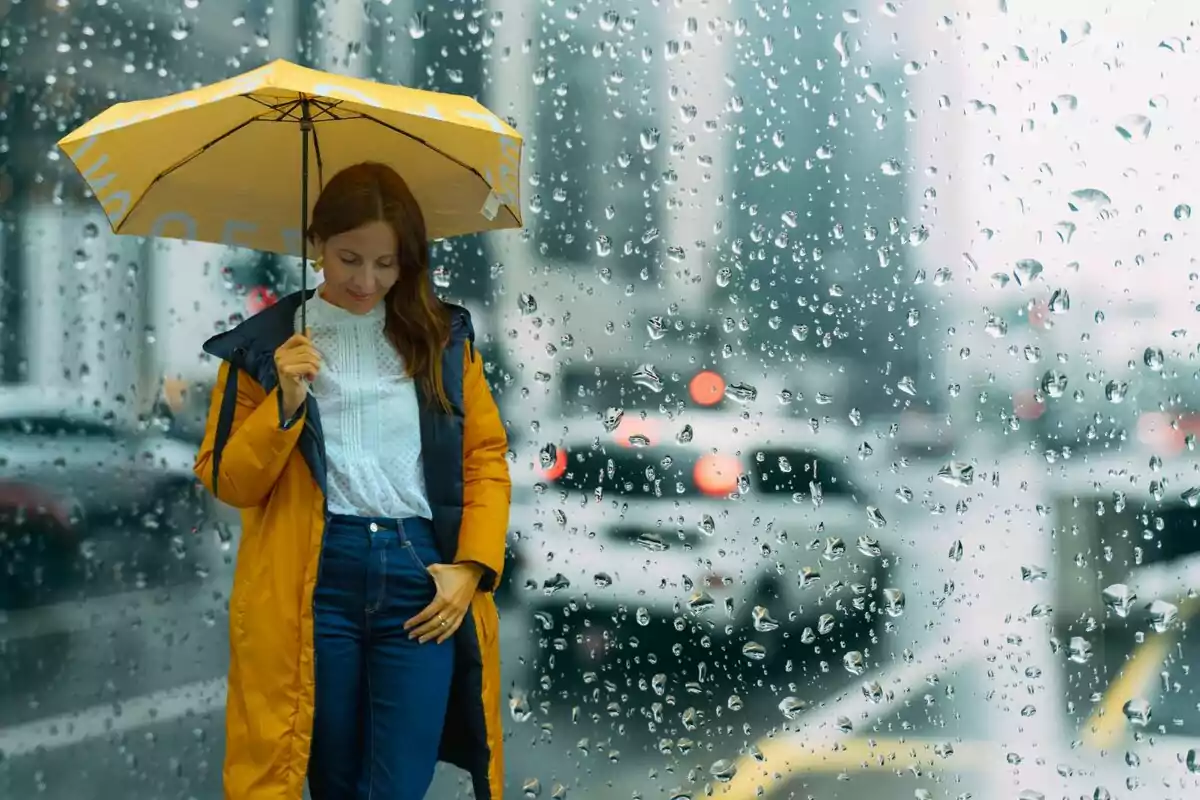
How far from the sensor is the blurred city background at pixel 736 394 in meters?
2.91

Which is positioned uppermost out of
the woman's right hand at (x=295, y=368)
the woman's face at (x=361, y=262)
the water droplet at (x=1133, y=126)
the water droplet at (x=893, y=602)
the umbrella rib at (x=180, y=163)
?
the water droplet at (x=1133, y=126)

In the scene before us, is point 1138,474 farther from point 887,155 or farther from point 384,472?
point 384,472

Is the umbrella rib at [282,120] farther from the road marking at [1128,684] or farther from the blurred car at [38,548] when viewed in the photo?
the road marking at [1128,684]

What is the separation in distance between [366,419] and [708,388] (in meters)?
1.19

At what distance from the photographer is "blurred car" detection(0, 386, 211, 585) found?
120 inches

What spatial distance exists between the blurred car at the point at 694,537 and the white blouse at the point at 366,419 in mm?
996

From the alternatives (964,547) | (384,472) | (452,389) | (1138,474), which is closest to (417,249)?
(452,389)

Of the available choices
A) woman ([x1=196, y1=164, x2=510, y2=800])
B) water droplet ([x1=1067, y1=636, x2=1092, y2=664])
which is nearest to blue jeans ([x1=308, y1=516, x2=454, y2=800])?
woman ([x1=196, y1=164, x2=510, y2=800])

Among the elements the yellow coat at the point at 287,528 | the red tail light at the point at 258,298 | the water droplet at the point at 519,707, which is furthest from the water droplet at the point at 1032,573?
the red tail light at the point at 258,298

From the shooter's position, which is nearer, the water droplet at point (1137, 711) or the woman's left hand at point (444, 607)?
A: the woman's left hand at point (444, 607)

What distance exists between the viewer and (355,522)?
77.7 inches

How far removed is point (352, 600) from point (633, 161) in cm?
150

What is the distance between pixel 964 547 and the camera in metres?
2.92

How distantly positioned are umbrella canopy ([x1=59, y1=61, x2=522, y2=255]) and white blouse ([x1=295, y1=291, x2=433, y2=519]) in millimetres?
174
